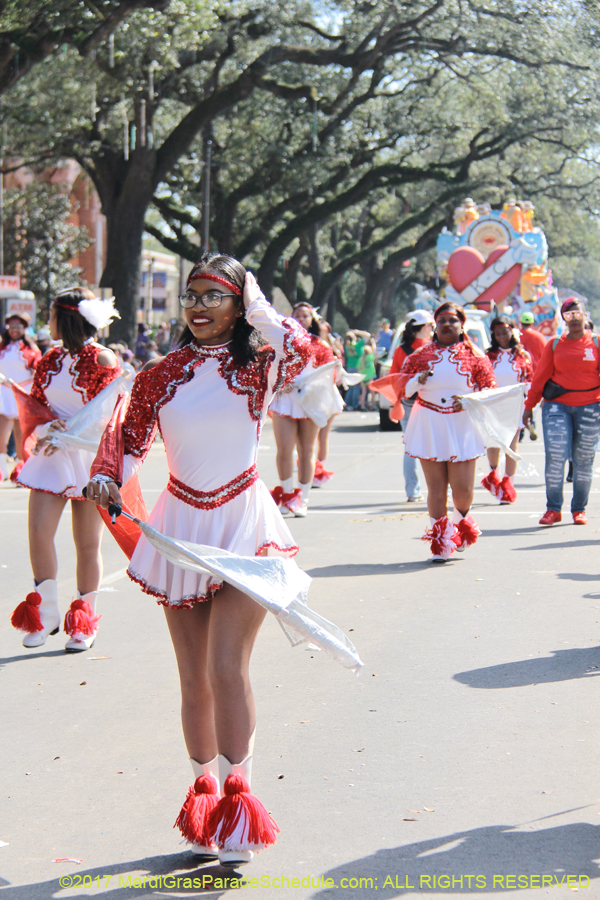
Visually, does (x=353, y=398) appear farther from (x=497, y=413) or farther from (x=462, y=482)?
(x=462, y=482)

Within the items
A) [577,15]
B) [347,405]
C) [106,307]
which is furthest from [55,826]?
[347,405]

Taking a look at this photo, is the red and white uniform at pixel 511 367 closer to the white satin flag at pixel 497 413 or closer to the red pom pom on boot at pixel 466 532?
the white satin flag at pixel 497 413

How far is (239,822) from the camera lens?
3.62 meters

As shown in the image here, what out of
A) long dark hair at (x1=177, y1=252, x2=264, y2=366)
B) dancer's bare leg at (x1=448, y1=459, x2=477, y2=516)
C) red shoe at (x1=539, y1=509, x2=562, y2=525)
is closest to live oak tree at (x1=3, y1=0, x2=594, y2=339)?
red shoe at (x1=539, y1=509, x2=562, y2=525)

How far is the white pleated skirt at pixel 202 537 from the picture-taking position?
387 cm

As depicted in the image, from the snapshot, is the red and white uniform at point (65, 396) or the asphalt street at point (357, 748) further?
the red and white uniform at point (65, 396)

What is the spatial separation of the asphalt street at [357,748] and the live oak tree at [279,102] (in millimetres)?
16573

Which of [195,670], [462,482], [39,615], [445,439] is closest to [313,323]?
[445,439]

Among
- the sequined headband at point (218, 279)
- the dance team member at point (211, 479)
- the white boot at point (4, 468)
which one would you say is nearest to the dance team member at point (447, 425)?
the dance team member at point (211, 479)

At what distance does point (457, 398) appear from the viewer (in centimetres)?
901

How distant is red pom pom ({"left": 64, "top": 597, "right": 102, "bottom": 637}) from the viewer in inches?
252

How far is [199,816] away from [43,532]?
3072mm

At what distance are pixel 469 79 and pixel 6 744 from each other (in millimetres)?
25922

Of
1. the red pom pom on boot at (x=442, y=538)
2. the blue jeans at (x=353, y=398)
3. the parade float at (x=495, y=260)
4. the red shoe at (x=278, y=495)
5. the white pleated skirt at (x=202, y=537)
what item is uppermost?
the parade float at (x=495, y=260)
